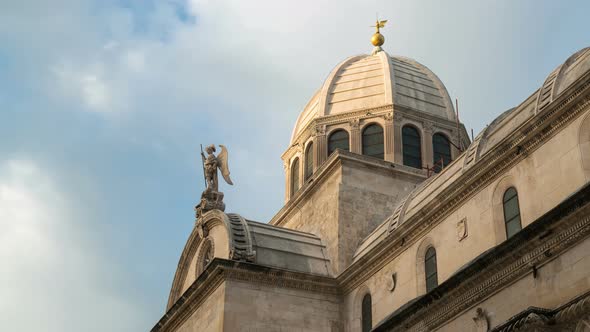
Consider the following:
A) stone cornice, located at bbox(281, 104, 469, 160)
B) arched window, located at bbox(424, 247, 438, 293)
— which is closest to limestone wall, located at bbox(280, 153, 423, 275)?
stone cornice, located at bbox(281, 104, 469, 160)

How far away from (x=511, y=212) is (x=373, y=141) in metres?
16.1

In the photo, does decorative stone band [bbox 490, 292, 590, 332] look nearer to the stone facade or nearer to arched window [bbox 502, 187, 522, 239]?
the stone facade

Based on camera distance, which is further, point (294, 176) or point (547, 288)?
point (294, 176)

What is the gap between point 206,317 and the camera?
107 ft

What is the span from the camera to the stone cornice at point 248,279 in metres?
31.8

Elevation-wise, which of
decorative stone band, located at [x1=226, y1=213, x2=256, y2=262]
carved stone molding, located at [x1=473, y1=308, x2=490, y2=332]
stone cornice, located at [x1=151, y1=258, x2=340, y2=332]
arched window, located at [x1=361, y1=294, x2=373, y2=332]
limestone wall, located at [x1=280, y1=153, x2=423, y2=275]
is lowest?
carved stone molding, located at [x1=473, y1=308, x2=490, y2=332]

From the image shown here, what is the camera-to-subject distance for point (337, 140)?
4194 centimetres

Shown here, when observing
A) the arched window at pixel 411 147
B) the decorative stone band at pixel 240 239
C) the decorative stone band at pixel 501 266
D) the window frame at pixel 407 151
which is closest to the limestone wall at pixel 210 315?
the decorative stone band at pixel 240 239

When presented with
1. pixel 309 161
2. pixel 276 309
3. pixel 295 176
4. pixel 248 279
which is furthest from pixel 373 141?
pixel 276 309

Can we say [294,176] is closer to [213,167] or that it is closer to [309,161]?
[309,161]

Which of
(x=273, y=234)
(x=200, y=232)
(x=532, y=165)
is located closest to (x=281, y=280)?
(x=273, y=234)

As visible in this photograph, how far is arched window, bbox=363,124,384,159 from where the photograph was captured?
40.5m

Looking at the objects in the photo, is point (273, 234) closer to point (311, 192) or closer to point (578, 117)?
point (311, 192)

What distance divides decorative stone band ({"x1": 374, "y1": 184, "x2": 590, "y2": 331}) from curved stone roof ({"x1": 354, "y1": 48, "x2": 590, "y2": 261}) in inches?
164
